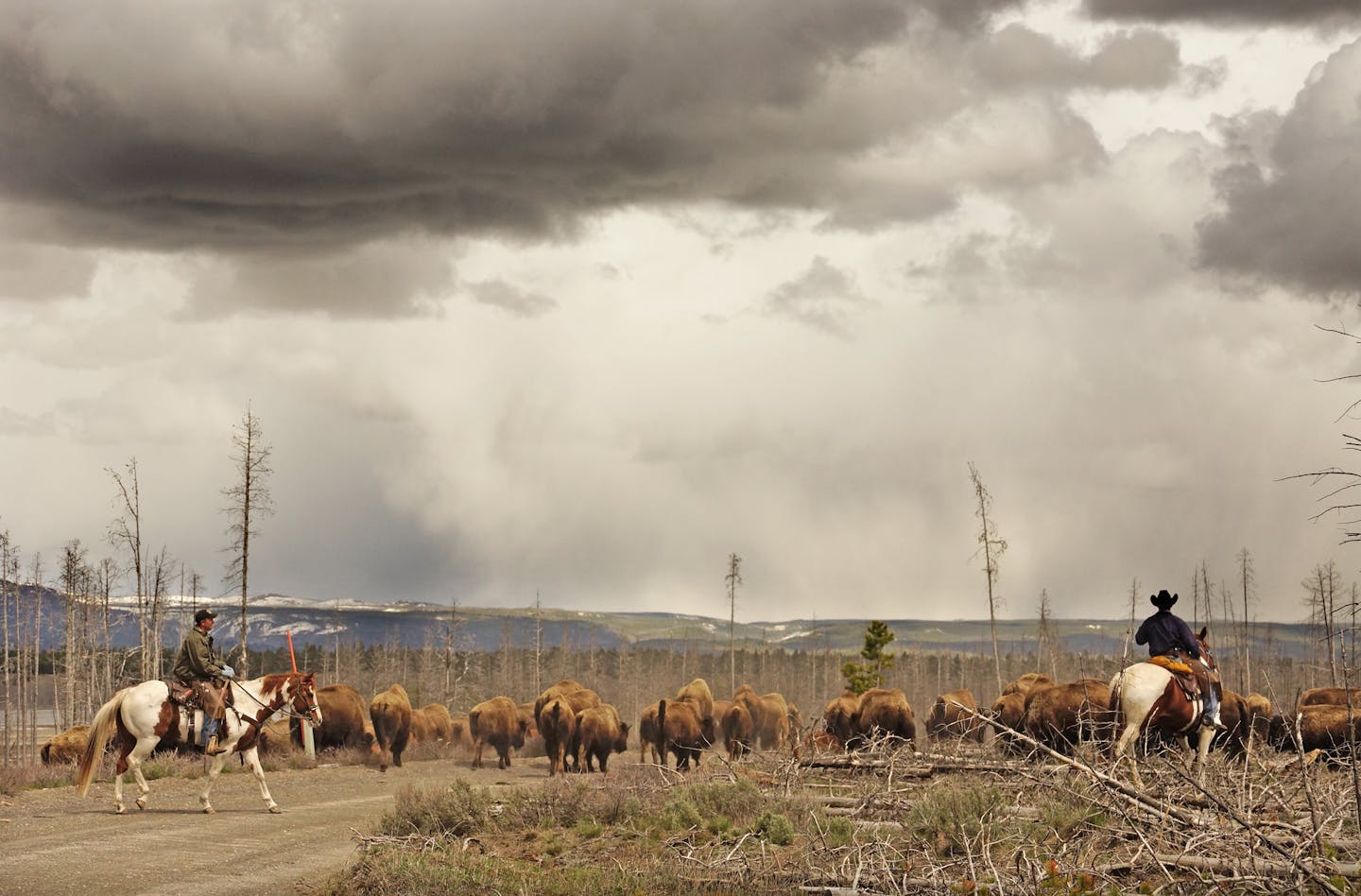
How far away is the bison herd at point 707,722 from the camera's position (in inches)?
973

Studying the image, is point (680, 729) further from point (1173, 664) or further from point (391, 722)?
point (1173, 664)

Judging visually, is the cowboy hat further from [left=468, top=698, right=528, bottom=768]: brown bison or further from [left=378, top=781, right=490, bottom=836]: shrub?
[left=468, top=698, right=528, bottom=768]: brown bison

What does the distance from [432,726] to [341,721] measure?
757 cm

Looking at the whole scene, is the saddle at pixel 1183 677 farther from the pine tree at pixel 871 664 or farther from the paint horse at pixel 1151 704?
the pine tree at pixel 871 664

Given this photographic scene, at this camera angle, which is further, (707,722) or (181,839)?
(707,722)

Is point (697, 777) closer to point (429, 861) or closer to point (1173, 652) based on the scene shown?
point (429, 861)

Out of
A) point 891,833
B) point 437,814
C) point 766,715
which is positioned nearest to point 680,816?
point 891,833

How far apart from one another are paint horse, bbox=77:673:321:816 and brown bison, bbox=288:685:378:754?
1604cm

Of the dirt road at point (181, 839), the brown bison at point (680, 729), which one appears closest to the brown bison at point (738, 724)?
the brown bison at point (680, 729)

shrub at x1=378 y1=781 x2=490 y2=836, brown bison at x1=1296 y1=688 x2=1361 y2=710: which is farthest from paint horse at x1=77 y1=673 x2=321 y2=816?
brown bison at x1=1296 y1=688 x2=1361 y2=710

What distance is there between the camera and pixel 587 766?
33562 mm

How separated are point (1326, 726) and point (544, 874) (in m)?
18.8

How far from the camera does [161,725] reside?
791 inches

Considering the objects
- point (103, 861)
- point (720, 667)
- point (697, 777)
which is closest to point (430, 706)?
point (697, 777)
